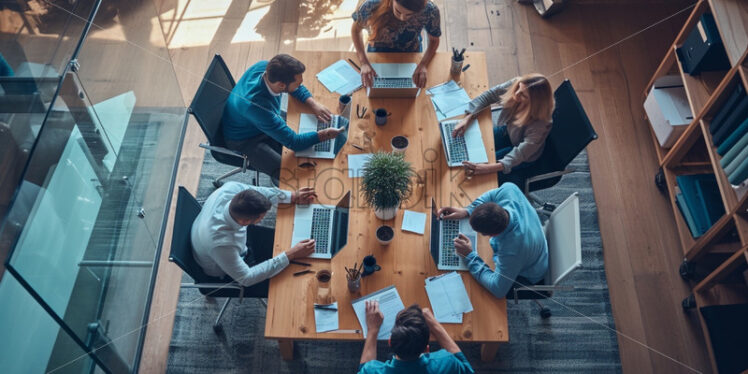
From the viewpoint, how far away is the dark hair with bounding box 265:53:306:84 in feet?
8.57

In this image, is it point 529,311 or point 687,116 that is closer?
point 529,311

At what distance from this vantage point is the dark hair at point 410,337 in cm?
199

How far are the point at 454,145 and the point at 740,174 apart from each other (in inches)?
58.0

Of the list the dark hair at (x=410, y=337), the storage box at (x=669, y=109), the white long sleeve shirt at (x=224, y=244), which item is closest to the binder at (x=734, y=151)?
the storage box at (x=669, y=109)

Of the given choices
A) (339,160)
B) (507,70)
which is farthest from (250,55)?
(507,70)

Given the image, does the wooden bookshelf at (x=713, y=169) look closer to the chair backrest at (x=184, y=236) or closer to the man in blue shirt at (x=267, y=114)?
the man in blue shirt at (x=267, y=114)

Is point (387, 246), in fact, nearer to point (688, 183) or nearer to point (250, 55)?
point (688, 183)

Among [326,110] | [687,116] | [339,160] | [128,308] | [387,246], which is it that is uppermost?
[687,116]

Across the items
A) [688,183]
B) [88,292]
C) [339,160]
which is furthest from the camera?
[688,183]

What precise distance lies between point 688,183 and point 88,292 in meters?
3.50

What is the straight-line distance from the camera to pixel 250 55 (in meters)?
4.00

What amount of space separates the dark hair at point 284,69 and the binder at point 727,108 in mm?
2336

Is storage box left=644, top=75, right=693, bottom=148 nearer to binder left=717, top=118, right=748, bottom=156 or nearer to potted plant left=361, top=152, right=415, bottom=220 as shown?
binder left=717, top=118, right=748, bottom=156

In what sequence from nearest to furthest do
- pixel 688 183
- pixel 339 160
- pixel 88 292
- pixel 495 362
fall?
pixel 88 292 → pixel 339 160 → pixel 495 362 → pixel 688 183
